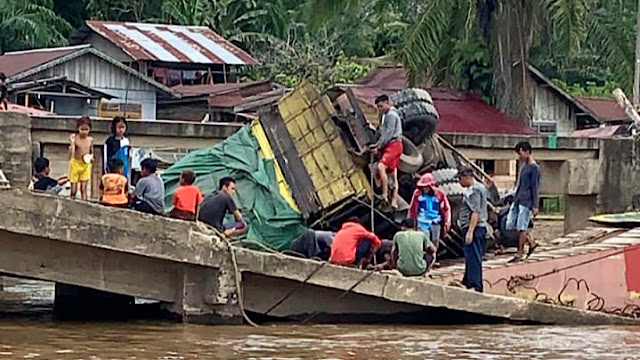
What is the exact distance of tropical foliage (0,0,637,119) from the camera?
108ft

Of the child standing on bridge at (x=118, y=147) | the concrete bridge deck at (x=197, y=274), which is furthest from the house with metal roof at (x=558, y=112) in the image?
the concrete bridge deck at (x=197, y=274)

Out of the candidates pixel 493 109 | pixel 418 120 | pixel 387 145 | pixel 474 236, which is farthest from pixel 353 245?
pixel 493 109

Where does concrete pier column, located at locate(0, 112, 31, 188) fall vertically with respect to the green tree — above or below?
below

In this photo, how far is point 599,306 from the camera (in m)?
16.5

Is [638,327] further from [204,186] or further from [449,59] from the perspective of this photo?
[449,59]

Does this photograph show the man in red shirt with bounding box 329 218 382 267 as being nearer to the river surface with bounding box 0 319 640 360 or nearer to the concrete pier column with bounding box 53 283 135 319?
the river surface with bounding box 0 319 640 360

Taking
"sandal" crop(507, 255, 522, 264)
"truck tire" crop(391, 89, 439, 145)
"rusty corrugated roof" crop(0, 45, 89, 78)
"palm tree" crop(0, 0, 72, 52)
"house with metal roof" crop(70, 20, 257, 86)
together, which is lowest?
"sandal" crop(507, 255, 522, 264)

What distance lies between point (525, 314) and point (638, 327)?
1353mm

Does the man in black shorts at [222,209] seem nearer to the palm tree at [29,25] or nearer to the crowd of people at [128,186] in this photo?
the crowd of people at [128,186]

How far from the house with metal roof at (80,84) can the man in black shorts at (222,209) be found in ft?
70.4

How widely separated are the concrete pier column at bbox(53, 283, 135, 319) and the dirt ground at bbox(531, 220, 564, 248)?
468 inches

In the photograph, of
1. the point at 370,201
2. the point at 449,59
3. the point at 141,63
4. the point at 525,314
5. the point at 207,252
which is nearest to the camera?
the point at 207,252

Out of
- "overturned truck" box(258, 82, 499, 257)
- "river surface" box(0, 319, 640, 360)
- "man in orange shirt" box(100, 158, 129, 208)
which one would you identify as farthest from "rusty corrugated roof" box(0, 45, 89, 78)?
"river surface" box(0, 319, 640, 360)

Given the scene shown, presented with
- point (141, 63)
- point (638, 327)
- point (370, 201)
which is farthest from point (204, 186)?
point (141, 63)
